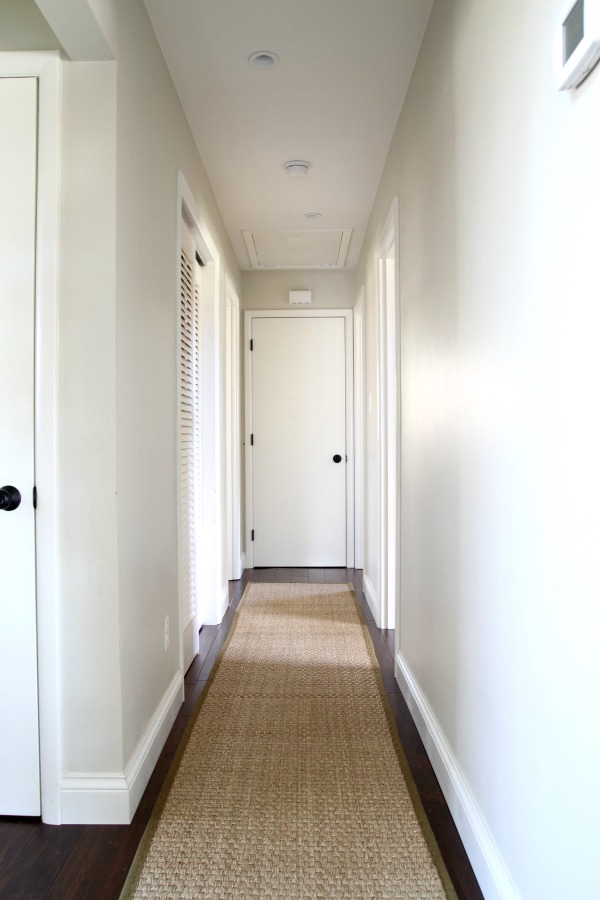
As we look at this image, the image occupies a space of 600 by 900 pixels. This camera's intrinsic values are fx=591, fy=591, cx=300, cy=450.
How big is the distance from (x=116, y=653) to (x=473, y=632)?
947 millimetres

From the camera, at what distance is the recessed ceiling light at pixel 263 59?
2115 mm

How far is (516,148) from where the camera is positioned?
1.15 m

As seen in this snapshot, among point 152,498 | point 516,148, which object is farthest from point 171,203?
point 516,148

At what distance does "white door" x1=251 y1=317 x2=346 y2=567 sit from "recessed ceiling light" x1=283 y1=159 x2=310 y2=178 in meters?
1.85

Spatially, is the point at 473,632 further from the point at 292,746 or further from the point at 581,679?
the point at 292,746

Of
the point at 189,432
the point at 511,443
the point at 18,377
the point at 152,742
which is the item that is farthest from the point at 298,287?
the point at 511,443

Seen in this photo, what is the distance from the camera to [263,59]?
214 cm

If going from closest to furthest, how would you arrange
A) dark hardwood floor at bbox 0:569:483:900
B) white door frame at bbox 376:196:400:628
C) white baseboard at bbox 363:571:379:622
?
1. dark hardwood floor at bbox 0:569:483:900
2. white door frame at bbox 376:196:400:628
3. white baseboard at bbox 363:571:379:622

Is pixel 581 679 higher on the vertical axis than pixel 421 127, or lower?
lower

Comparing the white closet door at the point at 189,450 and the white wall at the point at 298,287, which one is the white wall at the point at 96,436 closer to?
the white closet door at the point at 189,450

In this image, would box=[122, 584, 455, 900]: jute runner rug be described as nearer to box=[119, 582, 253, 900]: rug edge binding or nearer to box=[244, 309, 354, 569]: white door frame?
box=[119, 582, 253, 900]: rug edge binding

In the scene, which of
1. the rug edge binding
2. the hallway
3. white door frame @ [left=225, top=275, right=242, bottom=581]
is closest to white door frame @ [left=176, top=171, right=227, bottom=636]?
white door frame @ [left=225, top=275, right=242, bottom=581]

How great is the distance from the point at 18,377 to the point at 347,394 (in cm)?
348

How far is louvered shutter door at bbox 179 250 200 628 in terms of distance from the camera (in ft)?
8.90
